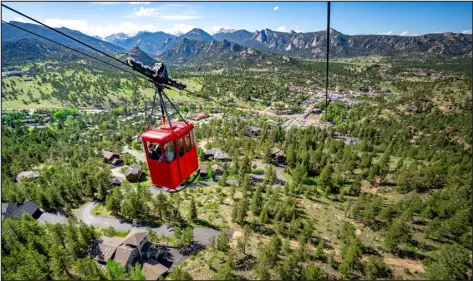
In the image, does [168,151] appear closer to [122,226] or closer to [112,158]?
[122,226]

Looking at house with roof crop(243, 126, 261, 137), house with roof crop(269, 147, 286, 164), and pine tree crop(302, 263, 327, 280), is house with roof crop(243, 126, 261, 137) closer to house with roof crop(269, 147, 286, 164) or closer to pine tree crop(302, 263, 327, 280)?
house with roof crop(269, 147, 286, 164)

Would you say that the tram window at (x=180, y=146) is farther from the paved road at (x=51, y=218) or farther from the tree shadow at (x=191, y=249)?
the paved road at (x=51, y=218)

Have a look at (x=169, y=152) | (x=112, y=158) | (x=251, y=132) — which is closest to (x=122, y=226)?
(x=112, y=158)

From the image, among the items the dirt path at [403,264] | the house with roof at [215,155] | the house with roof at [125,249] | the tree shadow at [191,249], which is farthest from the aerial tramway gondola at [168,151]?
the house with roof at [215,155]

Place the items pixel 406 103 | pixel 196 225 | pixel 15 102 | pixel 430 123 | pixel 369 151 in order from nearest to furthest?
pixel 196 225 → pixel 369 151 → pixel 430 123 → pixel 406 103 → pixel 15 102

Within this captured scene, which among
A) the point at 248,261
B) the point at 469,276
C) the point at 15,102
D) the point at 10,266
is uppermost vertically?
the point at 15,102

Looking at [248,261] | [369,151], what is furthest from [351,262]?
[369,151]

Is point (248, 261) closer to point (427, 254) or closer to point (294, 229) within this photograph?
point (294, 229)
